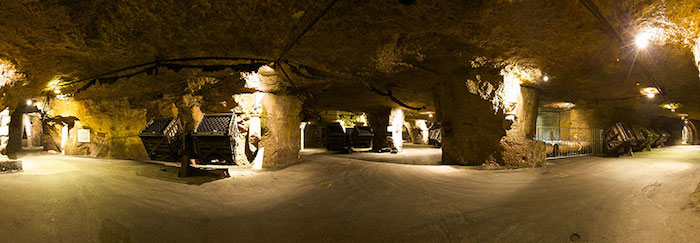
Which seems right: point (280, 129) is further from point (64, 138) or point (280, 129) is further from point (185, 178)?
point (64, 138)

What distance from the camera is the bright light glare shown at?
4.46 metres

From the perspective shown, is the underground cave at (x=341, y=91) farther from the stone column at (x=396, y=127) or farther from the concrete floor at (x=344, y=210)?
the stone column at (x=396, y=127)

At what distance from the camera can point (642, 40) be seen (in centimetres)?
467

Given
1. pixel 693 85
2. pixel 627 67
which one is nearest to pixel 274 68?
pixel 627 67

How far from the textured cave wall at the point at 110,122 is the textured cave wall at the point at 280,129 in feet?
22.7

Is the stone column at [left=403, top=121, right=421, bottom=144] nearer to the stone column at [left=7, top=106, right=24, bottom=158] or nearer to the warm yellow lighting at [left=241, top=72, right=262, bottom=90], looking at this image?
the warm yellow lighting at [left=241, top=72, right=262, bottom=90]

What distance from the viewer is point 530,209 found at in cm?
350

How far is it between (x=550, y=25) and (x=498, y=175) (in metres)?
3.28

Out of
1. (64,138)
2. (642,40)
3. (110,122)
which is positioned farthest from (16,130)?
(642,40)

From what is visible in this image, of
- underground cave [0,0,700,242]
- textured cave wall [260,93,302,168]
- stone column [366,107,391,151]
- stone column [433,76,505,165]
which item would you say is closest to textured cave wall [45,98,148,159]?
underground cave [0,0,700,242]

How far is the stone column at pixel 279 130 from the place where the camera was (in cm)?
797

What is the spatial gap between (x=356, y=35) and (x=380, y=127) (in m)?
11.3

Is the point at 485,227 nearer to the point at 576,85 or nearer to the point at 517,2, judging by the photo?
the point at 517,2

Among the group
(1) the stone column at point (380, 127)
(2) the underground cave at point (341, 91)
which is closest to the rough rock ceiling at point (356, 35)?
(2) the underground cave at point (341, 91)
